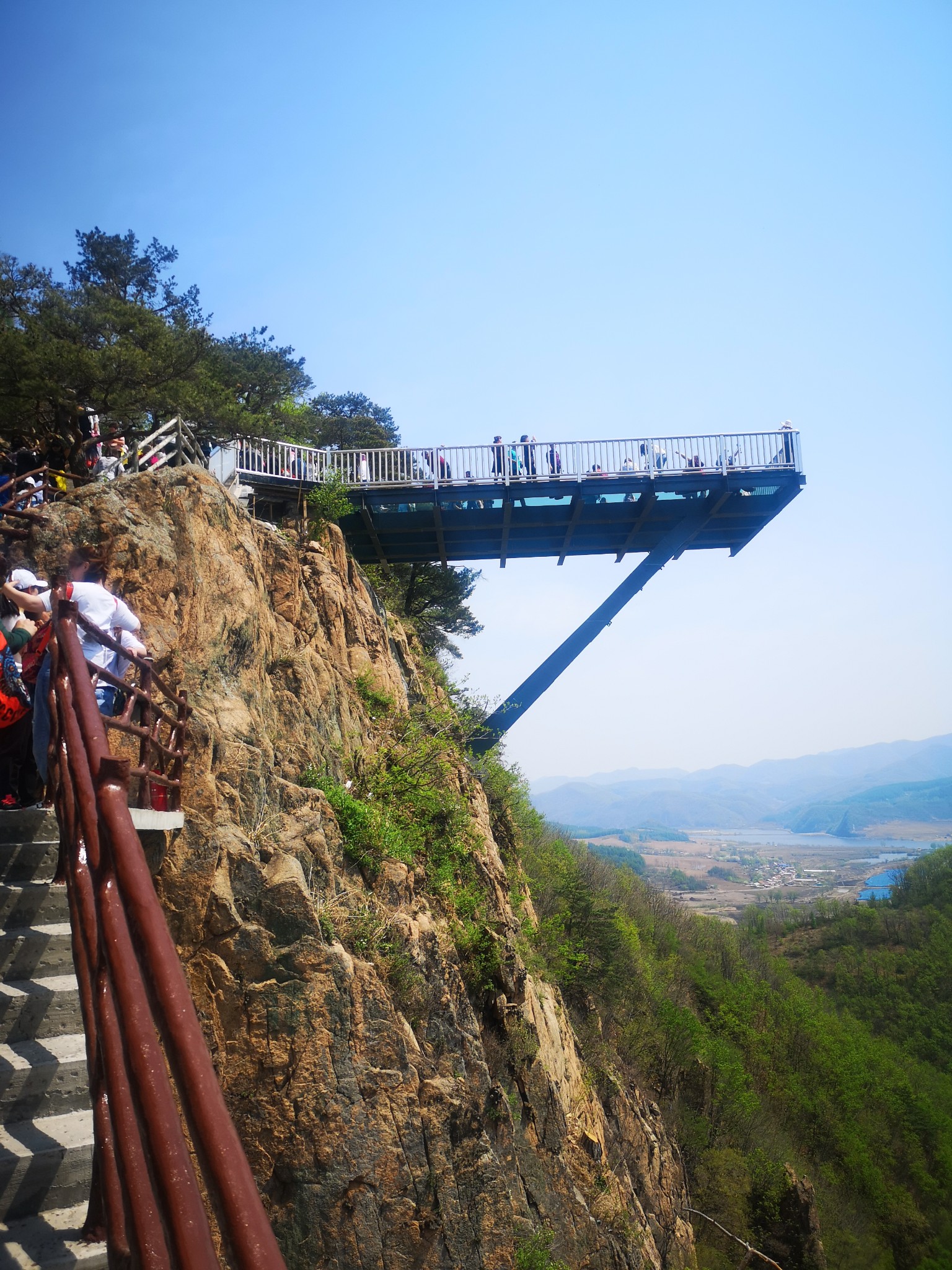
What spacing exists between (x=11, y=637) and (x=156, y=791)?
1579mm

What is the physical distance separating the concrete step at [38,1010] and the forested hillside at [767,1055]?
9.65m

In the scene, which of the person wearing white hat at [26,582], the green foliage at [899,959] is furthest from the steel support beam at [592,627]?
the green foliage at [899,959]

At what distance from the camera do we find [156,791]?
491cm

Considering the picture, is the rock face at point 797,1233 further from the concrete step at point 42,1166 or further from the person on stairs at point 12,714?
the concrete step at point 42,1166

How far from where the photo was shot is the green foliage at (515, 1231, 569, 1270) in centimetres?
645

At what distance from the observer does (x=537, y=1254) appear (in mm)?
6711

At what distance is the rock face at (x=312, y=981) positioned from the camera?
496 cm

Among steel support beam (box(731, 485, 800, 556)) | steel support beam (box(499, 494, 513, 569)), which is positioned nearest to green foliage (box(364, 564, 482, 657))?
steel support beam (box(499, 494, 513, 569))

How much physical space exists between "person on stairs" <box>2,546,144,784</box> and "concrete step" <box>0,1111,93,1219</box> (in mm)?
1643

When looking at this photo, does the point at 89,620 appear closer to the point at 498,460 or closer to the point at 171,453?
the point at 171,453

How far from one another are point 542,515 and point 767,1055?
41.3 m

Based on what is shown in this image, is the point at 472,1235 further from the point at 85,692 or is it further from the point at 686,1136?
the point at 686,1136

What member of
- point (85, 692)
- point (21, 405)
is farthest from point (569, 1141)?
point (21, 405)

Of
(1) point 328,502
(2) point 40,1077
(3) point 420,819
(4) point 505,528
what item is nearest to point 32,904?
(2) point 40,1077
